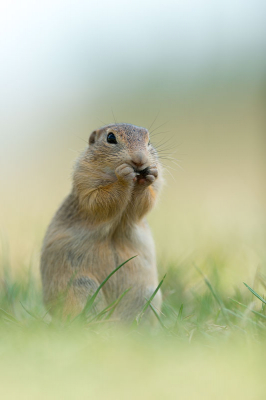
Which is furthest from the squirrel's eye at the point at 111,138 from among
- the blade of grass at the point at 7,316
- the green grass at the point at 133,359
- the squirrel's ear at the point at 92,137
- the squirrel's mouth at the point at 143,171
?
the blade of grass at the point at 7,316

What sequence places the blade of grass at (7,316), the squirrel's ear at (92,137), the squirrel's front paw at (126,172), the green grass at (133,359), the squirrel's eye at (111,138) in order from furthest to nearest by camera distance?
the squirrel's ear at (92,137), the squirrel's eye at (111,138), the squirrel's front paw at (126,172), the blade of grass at (7,316), the green grass at (133,359)

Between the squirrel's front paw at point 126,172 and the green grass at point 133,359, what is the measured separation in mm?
1098

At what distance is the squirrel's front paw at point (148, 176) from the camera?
13.9ft

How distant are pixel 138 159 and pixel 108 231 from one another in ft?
2.18

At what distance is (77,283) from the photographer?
415cm

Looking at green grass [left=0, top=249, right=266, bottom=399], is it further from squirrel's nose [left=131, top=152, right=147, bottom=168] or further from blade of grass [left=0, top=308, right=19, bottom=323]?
squirrel's nose [left=131, top=152, right=147, bottom=168]

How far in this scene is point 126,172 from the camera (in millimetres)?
4176

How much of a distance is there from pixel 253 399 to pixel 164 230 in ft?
18.4

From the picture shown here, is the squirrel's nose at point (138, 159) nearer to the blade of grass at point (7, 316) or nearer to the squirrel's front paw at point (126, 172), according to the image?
the squirrel's front paw at point (126, 172)

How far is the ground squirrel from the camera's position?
13.9ft

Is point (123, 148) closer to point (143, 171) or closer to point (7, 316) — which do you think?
point (143, 171)

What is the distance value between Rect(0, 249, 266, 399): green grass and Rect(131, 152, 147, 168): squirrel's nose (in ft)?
3.92

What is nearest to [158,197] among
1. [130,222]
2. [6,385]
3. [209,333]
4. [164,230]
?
[130,222]

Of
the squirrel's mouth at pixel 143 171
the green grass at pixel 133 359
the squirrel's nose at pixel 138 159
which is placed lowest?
the green grass at pixel 133 359
